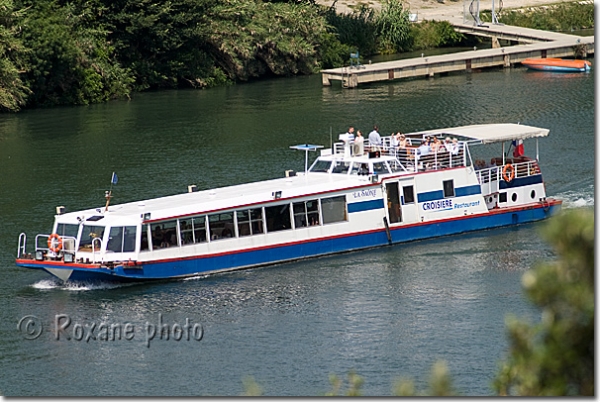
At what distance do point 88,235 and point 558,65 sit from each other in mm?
55195

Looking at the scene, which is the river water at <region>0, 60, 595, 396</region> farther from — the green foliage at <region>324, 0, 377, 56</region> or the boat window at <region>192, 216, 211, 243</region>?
the green foliage at <region>324, 0, 377, 56</region>

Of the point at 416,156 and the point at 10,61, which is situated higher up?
the point at 10,61

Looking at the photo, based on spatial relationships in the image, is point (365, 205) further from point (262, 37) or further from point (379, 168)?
point (262, 37)

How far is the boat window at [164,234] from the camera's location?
37906 mm

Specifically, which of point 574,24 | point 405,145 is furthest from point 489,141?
point 574,24

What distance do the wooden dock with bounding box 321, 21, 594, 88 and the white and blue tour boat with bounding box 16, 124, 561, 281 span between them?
3784 centimetres

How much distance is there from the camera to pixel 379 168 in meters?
42.4

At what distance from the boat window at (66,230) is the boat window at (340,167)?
32.1ft

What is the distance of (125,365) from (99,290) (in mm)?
6844

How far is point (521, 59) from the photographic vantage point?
91125 mm

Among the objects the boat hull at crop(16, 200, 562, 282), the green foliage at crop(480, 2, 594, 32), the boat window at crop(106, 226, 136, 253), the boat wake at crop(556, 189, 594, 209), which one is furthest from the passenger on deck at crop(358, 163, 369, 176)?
the green foliage at crop(480, 2, 594, 32)

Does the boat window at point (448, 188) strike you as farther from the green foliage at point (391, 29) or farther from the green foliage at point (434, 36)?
the green foliage at point (434, 36)

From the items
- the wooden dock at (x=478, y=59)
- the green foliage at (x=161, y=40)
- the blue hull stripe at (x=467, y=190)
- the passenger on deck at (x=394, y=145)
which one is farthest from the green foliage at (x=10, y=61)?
the blue hull stripe at (x=467, y=190)

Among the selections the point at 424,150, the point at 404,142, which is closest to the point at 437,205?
the point at 424,150
